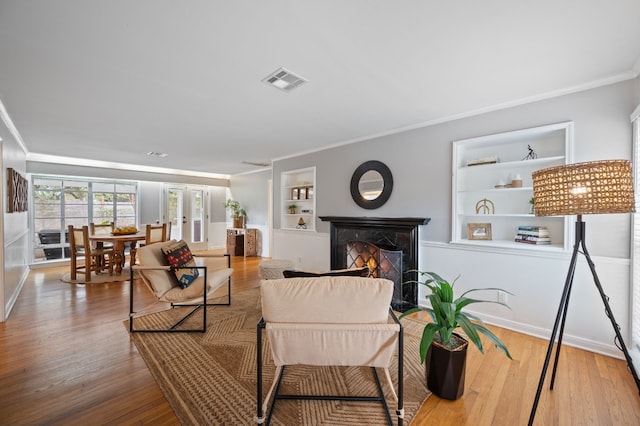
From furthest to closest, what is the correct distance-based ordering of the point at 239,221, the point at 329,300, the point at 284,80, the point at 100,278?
the point at 239,221 < the point at 100,278 < the point at 284,80 < the point at 329,300

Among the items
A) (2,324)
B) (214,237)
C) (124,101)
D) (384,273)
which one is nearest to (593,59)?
(384,273)

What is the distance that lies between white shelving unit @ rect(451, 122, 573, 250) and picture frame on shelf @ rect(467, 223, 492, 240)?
5 centimetres

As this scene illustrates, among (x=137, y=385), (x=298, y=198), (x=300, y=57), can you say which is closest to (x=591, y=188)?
(x=300, y=57)

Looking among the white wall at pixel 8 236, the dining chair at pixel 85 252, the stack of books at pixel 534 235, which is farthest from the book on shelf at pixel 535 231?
the dining chair at pixel 85 252

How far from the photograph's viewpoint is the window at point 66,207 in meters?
5.75

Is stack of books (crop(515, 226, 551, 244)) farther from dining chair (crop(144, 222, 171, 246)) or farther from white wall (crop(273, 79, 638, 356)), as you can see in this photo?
dining chair (crop(144, 222, 171, 246))

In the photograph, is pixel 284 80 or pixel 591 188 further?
pixel 284 80

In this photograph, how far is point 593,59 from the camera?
6.74 ft

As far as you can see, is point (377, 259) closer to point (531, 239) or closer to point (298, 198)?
point (531, 239)

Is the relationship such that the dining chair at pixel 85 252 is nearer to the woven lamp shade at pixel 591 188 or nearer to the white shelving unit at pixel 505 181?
the white shelving unit at pixel 505 181

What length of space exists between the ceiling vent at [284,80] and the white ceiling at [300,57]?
0.07m

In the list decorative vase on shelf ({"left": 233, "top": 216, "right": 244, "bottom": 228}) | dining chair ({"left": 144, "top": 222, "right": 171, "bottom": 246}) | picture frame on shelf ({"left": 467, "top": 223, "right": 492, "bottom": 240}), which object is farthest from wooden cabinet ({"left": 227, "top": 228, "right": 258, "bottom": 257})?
picture frame on shelf ({"left": 467, "top": 223, "right": 492, "bottom": 240})

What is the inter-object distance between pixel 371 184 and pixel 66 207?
6711mm

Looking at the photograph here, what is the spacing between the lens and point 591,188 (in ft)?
4.92
